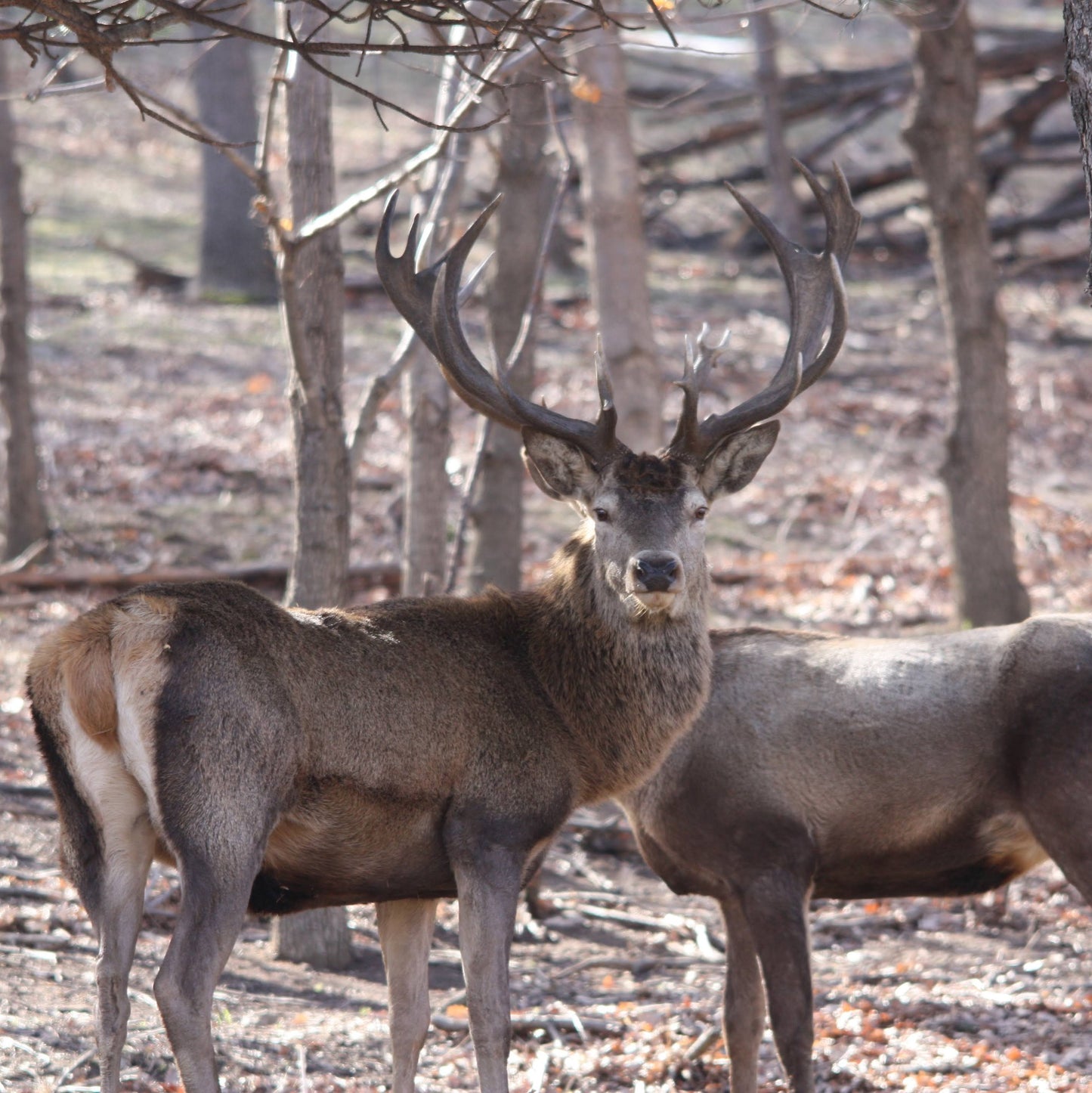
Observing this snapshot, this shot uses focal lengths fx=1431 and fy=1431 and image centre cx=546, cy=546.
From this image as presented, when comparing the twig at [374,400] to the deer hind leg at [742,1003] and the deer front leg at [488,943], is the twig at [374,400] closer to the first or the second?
the deer front leg at [488,943]

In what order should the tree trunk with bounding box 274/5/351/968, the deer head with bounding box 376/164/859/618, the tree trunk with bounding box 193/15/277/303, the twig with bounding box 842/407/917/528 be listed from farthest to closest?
the tree trunk with bounding box 193/15/277/303
the twig with bounding box 842/407/917/528
the tree trunk with bounding box 274/5/351/968
the deer head with bounding box 376/164/859/618

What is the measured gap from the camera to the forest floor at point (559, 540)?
22.9 ft

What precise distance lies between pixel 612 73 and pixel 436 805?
6.51m

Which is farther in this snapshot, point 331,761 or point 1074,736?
point 1074,736

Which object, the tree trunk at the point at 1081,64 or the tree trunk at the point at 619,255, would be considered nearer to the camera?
the tree trunk at the point at 1081,64

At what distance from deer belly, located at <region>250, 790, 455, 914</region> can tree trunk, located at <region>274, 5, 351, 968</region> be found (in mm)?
2110

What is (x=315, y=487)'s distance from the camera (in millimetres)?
7648

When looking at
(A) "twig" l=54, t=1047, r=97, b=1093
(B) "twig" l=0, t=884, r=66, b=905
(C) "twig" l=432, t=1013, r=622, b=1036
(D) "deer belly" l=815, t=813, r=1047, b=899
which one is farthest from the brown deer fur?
(B) "twig" l=0, t=884, r=66, b=905

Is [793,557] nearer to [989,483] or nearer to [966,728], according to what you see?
[989,483]

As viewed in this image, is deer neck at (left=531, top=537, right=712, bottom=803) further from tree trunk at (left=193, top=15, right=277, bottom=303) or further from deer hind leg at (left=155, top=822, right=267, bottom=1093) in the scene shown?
tree trunk at (left=193, top=15, right=277, bottom=303)

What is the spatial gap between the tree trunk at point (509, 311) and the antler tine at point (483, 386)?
385cm

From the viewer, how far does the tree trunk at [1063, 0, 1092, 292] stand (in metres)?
5.05

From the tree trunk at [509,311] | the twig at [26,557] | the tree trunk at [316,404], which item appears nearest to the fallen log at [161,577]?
the twig at [26,557]

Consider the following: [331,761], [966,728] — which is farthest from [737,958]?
[331,761]
